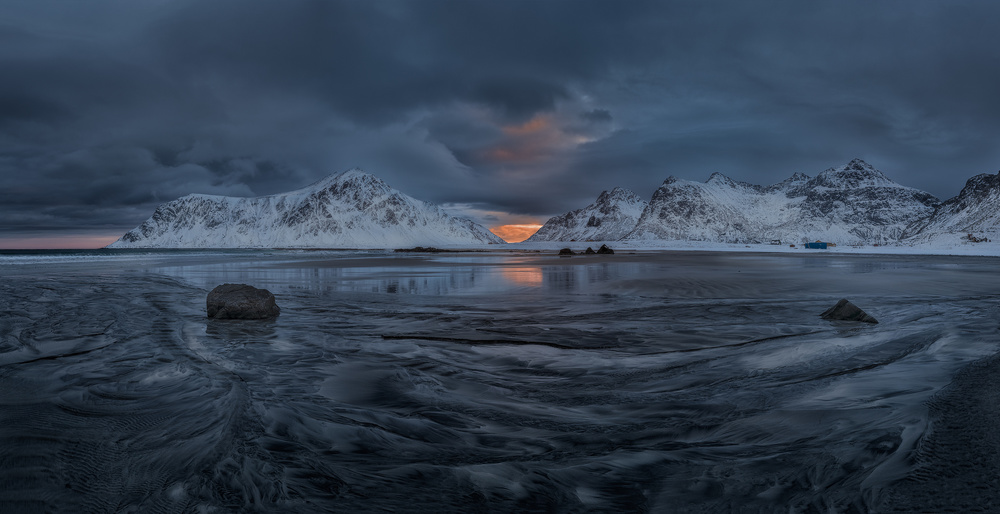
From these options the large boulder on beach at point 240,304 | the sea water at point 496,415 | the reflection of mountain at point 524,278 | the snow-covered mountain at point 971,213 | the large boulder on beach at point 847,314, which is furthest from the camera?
the snow-covered mountain at point 971,213

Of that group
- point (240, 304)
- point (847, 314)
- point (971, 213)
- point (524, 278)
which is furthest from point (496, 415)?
point (971, 213)

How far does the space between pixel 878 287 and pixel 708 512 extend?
1846cm

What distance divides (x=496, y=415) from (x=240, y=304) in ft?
28.2

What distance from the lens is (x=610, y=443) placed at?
3605 millimetres

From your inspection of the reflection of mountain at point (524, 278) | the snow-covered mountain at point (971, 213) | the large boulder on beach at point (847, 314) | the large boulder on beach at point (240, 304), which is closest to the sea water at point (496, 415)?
the large boulder on beach at point (847, 314)

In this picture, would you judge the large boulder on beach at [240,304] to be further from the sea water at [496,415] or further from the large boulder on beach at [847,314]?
the large boulder on beach at [847,314]

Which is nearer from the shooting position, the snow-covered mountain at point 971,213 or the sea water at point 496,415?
the sea water at point 496,415

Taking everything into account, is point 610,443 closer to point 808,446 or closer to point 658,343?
point 808,446

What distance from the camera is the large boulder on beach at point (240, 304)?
34.7 feet

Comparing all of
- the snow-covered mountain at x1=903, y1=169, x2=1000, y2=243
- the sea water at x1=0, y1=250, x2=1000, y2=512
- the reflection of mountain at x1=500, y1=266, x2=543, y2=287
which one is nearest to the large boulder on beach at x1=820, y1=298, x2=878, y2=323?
the sea water at x1=0, y1=250, x2=1000, y2=512

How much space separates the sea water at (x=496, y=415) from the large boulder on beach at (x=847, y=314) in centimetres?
37

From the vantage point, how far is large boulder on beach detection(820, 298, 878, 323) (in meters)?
9.27

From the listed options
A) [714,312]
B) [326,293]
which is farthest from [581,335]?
[326,293]

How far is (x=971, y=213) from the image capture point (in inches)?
5221
